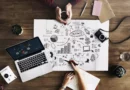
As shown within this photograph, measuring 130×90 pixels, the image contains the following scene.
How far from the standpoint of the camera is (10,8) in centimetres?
173

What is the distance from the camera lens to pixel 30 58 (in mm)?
1724

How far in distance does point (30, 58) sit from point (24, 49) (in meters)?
0.06

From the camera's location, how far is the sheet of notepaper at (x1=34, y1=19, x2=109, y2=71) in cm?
173

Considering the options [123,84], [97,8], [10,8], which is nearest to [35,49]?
[10,8]

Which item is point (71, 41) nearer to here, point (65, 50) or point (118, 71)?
point (65, 50)

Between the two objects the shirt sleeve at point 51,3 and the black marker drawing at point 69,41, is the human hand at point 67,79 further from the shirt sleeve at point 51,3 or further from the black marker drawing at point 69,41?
the shirt sleeve at point 51,3

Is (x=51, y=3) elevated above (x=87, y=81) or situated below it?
above

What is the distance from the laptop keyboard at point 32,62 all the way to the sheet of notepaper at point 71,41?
0.04m

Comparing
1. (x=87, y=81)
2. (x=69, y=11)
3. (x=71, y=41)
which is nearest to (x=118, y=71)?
(x=87, y=81)

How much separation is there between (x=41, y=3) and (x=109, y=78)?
524 mm

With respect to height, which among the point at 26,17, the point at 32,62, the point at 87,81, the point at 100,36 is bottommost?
the point at 87,81

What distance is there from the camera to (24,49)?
5.65ft

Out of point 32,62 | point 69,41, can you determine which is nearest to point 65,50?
point 69,41

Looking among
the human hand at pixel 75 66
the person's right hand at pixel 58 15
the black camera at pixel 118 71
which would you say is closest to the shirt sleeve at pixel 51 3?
the person's right hand at pixel 58 15
